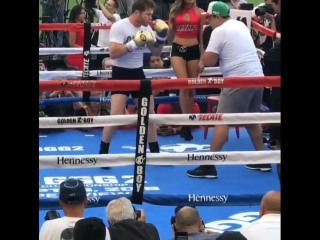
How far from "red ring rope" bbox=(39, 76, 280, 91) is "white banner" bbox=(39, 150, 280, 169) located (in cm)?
39

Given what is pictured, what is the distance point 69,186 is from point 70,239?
13.6 inches

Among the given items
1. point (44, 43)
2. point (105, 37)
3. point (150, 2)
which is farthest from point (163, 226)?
point (44, 43)

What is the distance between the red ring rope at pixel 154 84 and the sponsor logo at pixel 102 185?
124 centimetres

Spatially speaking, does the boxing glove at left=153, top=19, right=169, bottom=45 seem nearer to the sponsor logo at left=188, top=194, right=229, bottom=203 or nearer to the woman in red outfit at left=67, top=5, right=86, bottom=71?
the sponsor logo at left=188, top=194, right=229, bottom=203

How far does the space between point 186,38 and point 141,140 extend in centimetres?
240

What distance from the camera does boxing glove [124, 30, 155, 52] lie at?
5.09m

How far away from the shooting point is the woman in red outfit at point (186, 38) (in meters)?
5.98

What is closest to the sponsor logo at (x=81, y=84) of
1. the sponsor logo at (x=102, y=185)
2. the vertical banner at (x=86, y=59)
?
the sponsor logo at (x=102, y=185)

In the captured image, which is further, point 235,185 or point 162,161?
point 235,185

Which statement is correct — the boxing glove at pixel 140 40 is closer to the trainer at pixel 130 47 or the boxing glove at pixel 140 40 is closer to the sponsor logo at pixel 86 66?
the trainer at pixel 130 47

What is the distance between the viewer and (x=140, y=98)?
12.4 ft

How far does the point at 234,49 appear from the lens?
5.14 meters

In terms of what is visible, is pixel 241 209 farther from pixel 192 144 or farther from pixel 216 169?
pixel 192 144

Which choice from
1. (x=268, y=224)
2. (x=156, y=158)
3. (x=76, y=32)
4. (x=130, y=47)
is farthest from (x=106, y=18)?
(x=268, y=224)
